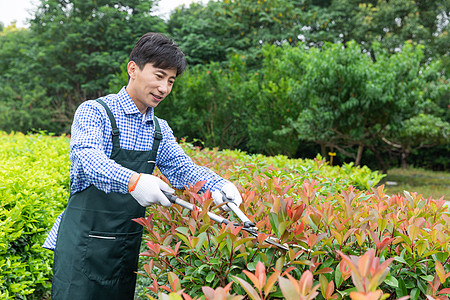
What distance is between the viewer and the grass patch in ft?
31.5

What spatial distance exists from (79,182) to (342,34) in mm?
17263

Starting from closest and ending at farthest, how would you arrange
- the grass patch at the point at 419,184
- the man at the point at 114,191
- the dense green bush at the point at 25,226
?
1. the man at the point at 114,191
2. the dense green bush at the point at 25,226
3. the grass patch at the point at 419,184

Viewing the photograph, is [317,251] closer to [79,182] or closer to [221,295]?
[221,295]

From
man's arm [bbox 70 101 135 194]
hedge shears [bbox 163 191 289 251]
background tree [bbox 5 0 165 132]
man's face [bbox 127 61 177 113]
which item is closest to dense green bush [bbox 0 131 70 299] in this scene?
man's arm [bbox 70 101 135 194]

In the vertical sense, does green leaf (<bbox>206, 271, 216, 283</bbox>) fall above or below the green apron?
above

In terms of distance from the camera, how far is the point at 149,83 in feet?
6.23

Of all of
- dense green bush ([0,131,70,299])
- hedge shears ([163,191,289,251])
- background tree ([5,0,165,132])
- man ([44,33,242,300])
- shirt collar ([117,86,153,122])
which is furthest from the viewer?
background tree ([5,0,165,132])

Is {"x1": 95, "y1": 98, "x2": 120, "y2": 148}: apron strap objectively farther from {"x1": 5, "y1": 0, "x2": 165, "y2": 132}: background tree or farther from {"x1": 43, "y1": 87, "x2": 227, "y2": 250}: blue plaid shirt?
{"x1": 5, "y1": 0, "x2": 165, "y2": 132}: background tree

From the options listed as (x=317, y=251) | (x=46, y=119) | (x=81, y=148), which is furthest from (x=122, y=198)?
(x=46, y=119)

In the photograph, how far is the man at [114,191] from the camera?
1813 mm

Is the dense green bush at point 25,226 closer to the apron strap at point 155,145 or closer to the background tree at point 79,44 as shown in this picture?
the apron strap at point 155,145

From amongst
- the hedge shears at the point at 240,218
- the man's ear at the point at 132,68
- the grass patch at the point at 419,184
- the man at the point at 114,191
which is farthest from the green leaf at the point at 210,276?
the grass patch at the point at 419,184

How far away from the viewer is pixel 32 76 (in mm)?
17031

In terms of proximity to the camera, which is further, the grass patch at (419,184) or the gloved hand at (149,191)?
the grass patch at (419,184)
